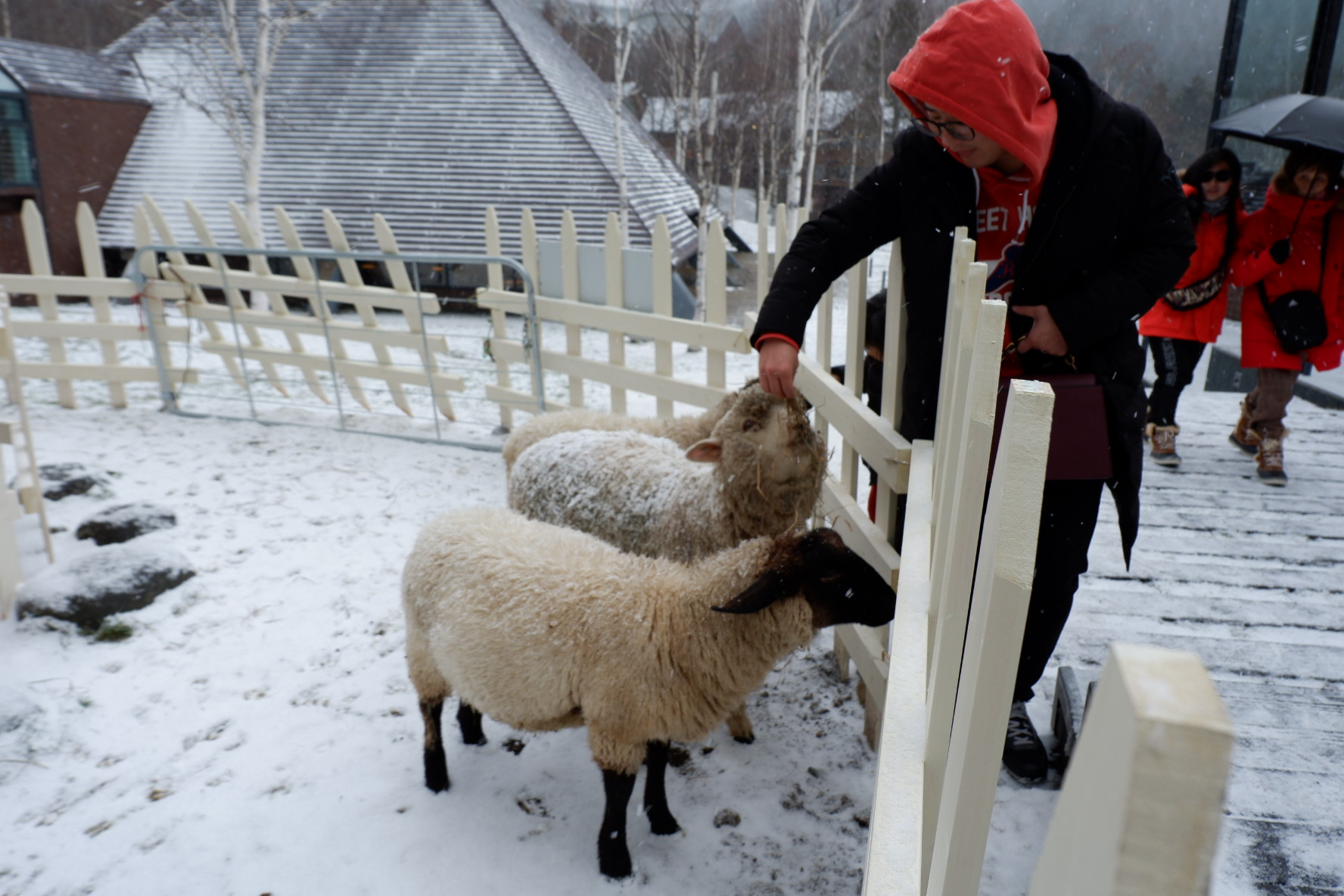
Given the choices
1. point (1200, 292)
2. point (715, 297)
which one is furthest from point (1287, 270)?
point (715, 297)

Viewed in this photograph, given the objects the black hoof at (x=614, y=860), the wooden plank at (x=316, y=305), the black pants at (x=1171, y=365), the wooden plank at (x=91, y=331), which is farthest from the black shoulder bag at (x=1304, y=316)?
the wooden plank at (x=91, y=331)

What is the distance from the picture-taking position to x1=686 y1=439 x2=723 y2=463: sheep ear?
9.66ft

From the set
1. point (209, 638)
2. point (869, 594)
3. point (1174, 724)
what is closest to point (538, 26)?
point (209, 638)

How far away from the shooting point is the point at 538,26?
22.3 metres

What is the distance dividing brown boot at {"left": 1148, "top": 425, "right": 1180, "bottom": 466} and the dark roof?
1845 centimetres

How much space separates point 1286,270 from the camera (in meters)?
4.15

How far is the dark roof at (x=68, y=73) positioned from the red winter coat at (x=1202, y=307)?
18.2 metres

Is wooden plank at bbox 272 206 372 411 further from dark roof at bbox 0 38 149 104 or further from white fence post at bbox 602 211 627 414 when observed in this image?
dark roof at bbox 0 38 149 104

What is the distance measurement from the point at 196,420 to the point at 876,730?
22.1 feet

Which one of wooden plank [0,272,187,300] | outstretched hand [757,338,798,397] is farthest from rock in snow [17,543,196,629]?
wooden plank [0,272,187,300]

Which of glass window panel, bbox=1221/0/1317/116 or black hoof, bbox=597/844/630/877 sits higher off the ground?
glass window panel, bbox=1221/0/1317/116

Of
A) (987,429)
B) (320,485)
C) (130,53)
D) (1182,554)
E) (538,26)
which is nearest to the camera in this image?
(987,429)

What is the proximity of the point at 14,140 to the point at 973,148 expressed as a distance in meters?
18.3

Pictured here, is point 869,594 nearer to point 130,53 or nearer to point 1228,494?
point 1228,494
